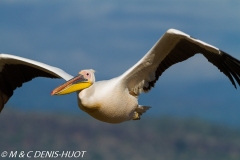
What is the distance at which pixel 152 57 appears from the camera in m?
12.7

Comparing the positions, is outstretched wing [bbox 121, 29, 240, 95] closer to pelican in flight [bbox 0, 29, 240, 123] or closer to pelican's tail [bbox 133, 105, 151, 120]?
pelican in flight [bbox 0, 29, 240, 123]

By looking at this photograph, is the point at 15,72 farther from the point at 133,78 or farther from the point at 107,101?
the point at 107,101

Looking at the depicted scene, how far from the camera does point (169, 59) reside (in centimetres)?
1302

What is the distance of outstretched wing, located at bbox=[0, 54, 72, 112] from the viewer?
13.9 metres

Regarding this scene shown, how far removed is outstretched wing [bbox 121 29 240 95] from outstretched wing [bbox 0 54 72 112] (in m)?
1.75

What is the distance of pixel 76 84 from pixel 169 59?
1.92 m

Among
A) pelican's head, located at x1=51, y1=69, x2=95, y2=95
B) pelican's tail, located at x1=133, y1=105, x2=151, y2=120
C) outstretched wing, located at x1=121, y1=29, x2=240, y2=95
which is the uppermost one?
outstretched wing, located at x1=121, y1=29, x2=240, y2=95

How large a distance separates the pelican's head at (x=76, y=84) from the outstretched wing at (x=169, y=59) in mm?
693

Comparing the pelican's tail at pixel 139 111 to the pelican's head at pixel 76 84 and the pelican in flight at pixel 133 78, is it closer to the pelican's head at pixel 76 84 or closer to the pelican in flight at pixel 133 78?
the pelican in flight at pixel 133 78

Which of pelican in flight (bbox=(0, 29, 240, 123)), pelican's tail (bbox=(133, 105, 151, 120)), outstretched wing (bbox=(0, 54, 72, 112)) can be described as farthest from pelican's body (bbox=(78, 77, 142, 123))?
outstretched wing (bbox=(0, 54, 72, 112))

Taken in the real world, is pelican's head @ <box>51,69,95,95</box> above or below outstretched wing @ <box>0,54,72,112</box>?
below

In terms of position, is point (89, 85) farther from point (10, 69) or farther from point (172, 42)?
point (10, 69)

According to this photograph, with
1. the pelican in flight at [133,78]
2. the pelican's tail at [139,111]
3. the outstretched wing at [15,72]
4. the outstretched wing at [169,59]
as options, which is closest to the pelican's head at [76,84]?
the pelican in flight at [133,78]

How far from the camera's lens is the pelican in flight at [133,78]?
12.1 metres
